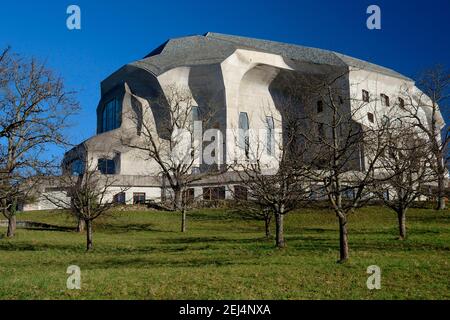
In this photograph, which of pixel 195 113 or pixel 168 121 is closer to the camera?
pixel 168 121

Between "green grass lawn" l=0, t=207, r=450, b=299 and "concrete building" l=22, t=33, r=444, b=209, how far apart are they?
19936 mm

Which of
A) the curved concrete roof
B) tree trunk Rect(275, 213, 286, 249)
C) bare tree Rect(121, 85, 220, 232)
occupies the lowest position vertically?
tree trunk Rect(275, 213, 286, 249)

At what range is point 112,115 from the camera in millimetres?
60219

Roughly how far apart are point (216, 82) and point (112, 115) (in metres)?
15.9

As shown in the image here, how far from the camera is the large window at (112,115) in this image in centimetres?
5812

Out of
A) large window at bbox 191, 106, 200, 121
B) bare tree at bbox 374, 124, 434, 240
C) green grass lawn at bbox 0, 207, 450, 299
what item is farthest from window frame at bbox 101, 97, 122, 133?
bare tree at bbox 374, 124, 434, 240

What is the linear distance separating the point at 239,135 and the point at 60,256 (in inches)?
1442

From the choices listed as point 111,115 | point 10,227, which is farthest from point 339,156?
point 111,115

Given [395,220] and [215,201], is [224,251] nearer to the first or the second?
[395,220]

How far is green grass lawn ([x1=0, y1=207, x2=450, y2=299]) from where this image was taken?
10766 millimetres

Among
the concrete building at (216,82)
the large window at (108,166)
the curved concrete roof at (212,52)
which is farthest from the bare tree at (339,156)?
the large window at (108,166)

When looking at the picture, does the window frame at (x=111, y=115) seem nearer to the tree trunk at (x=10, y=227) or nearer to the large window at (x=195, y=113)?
the large window at (x=195, y=113)

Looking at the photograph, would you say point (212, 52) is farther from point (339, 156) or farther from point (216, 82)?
point (339, 156)

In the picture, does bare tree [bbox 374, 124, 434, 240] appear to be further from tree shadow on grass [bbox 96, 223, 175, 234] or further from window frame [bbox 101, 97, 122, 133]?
window frame [bbox 101, 97, 122, 133]
